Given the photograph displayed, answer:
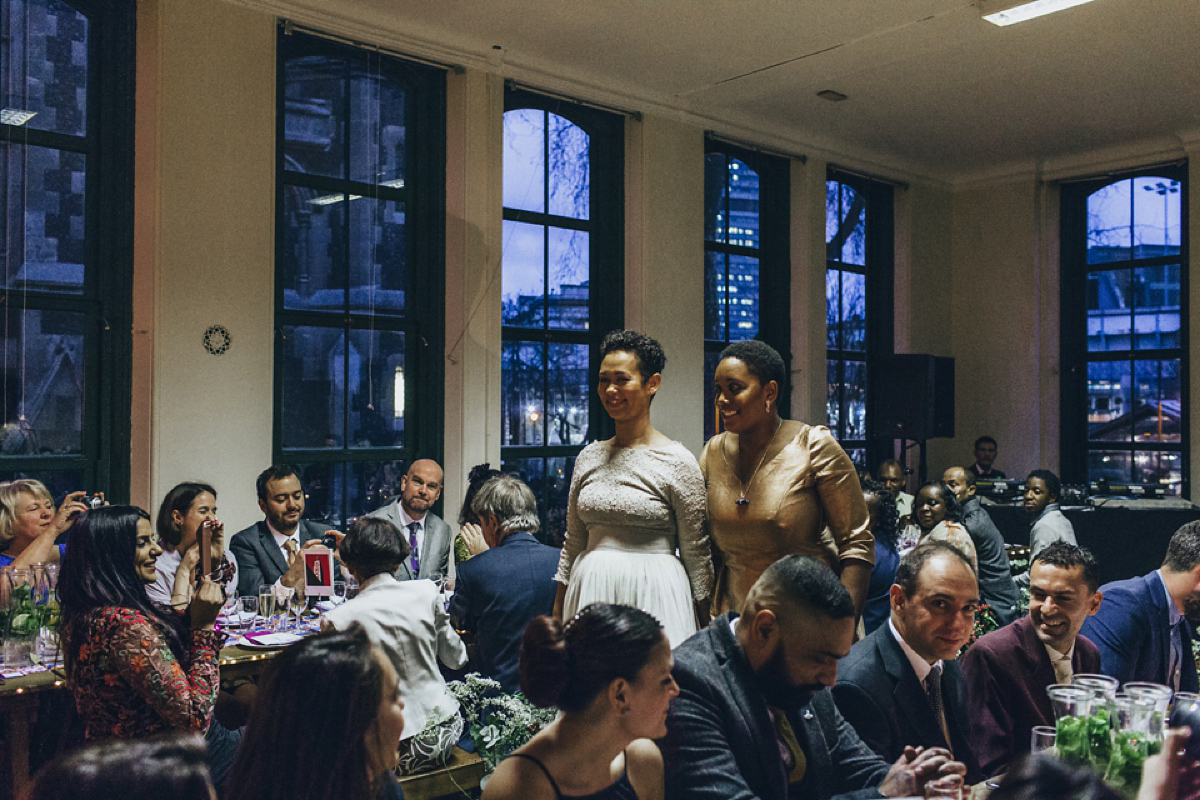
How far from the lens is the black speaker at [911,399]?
865 cm

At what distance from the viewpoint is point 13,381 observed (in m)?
4.83

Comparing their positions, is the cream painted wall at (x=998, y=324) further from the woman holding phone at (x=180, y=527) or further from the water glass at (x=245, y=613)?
the water glass at (x=245, y=613)

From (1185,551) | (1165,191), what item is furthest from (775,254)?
(1185,551)

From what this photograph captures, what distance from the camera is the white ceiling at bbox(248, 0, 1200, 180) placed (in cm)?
567

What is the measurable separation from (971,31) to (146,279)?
16.2 feet

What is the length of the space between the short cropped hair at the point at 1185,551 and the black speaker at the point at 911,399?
17.9 ft

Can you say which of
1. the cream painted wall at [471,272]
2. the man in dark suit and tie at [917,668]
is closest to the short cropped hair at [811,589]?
the man in dark suit and tie at [917,668]

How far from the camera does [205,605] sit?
283 centimetres

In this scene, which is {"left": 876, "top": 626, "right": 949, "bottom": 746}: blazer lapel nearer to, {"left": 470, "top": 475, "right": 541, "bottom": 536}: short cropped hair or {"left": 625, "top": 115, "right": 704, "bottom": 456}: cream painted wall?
{"left": 470, "top": 475, "right": 541, "bottom": 536}: short cropped hair

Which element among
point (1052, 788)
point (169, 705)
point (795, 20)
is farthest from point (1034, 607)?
point (795, 20)

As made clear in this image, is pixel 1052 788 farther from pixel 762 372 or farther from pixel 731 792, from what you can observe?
pixel 762 372

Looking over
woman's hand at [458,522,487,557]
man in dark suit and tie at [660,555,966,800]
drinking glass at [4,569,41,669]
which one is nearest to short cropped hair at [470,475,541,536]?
woman's hand at [458,522,487,557]

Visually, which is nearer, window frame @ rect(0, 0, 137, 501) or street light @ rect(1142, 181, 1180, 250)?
window frame @ rect(0, 0, 137, 501)

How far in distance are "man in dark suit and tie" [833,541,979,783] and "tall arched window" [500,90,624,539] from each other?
14.4 feet
